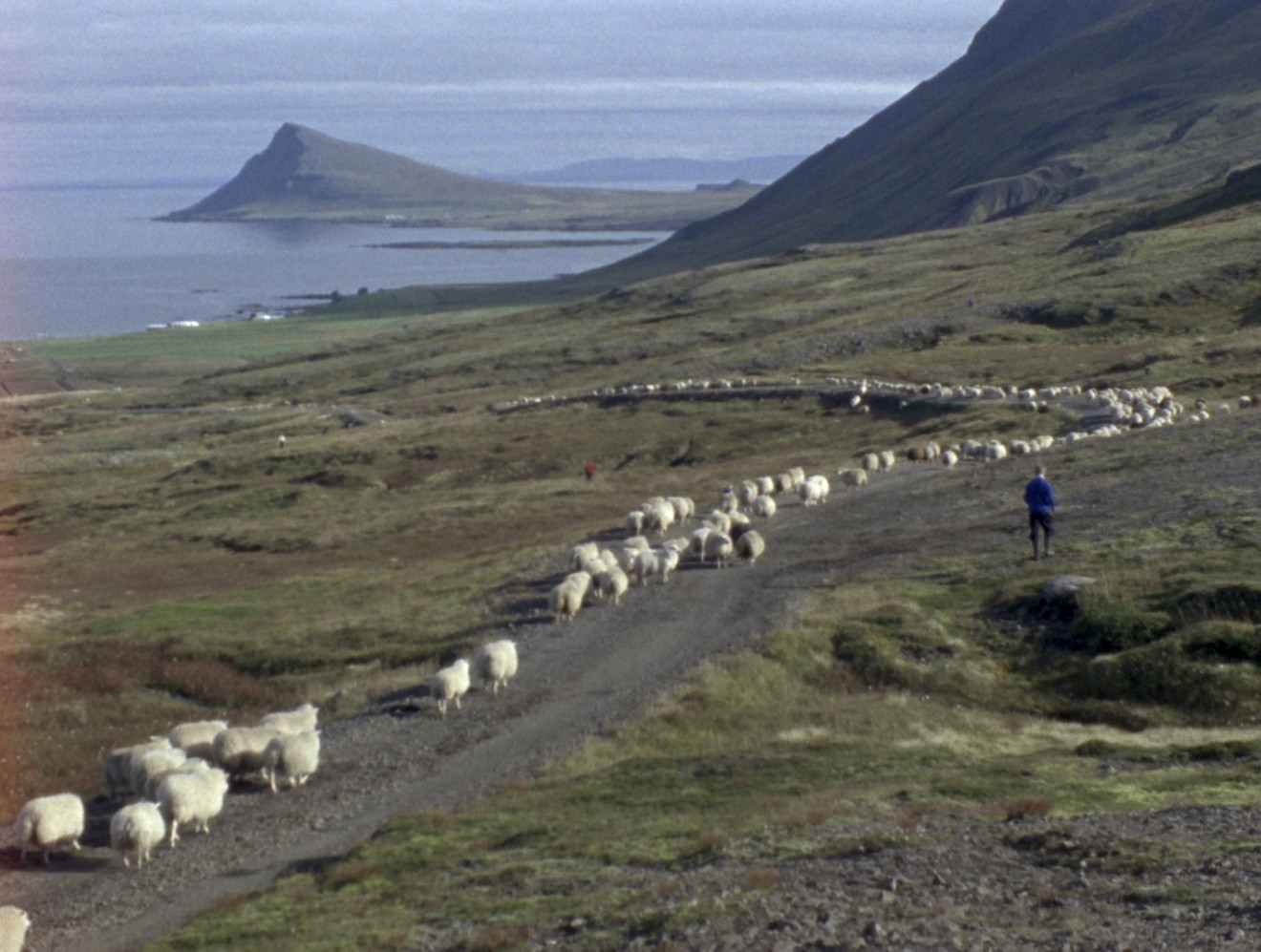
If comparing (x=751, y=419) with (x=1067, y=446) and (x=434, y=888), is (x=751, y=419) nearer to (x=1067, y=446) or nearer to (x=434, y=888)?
(x=1067, y=446)

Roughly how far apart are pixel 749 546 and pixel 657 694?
31.1 feet

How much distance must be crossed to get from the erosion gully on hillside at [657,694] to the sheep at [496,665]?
352 mm

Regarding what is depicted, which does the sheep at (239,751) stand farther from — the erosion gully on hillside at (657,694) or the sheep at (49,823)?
the sheep at (49,823)

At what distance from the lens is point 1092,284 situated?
91875mm

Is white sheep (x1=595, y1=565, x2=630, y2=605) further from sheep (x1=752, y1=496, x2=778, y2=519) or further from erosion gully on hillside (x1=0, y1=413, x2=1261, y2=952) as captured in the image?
sheep (x1=752, y1=496, x2=778, y2=519)

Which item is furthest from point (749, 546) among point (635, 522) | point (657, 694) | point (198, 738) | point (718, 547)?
point (198, 738)

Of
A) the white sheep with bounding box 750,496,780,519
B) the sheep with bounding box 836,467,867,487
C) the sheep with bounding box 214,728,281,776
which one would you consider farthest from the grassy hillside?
the white sheep with bounding box 750,496,780,519

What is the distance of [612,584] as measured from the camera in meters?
28.1

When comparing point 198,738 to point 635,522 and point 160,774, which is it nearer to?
point 160,774

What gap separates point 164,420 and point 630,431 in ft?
190

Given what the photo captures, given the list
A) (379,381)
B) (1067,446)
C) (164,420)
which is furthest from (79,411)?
(1067,446)

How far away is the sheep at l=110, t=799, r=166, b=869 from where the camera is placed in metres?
16.5

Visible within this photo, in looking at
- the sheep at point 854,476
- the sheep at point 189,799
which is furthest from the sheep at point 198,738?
the sheep at point 854,476

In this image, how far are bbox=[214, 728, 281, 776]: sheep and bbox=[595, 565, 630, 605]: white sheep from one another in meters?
9.70
